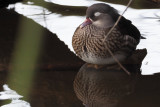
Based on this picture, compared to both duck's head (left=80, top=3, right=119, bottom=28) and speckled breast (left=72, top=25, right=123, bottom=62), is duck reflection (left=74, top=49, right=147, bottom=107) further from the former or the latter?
duck's head (left=80, top=3, right=119, bottom=28)

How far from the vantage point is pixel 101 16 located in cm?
372

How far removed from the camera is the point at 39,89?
3.35m

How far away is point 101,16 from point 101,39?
181 millimetres

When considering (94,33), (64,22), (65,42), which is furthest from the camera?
(64,22)

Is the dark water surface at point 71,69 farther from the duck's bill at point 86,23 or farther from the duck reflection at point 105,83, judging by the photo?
the duck's bill at point 86,23

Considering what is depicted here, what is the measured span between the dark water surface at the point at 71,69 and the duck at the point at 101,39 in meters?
0.13

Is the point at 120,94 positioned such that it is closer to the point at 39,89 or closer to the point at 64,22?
the point at 39,89

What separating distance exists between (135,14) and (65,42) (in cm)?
101

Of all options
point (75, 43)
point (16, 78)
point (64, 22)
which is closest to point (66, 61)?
point (75, 43)

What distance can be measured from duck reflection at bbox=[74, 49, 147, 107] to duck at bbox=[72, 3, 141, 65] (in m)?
0.10

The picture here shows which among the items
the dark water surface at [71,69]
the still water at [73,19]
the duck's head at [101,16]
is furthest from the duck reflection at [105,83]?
the duck's head at [101,16]

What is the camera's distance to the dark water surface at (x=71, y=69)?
3229mm

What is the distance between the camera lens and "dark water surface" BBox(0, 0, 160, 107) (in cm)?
323

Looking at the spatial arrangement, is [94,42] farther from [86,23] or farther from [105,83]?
[105,83]
